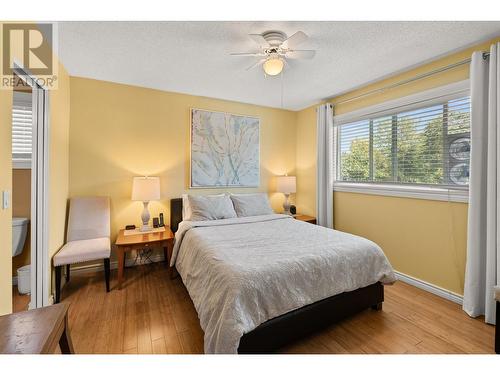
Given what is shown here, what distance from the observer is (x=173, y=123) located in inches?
130

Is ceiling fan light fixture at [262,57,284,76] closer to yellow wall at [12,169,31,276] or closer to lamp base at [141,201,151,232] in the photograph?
lamp base at [141,201,151,232]

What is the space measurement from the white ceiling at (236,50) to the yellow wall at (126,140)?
0.21 meters

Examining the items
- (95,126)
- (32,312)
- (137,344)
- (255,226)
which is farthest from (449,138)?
(95,126)

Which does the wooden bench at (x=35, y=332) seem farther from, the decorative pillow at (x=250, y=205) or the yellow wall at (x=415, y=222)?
the yellow wall at (x=415, y=222)

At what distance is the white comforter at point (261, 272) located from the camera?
1401 mm

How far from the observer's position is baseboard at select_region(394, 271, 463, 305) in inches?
88.5

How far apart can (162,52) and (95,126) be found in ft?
4.66

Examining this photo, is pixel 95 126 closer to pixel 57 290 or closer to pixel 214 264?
pixel 57 290

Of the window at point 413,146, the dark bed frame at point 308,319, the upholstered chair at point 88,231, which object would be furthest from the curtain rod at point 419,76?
the upholstered chair at point 88,231

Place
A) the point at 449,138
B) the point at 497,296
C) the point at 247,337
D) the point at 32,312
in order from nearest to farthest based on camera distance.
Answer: the point at 32,312 → the point at 247,337 → the point at 497,296 → the point at 449,138

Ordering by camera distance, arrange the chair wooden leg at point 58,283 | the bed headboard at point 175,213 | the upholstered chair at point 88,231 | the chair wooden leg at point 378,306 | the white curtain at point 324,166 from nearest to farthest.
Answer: the chair wooden leg at point 378,306 < the chair wooden leg at point 58,283 < the upholstered chair at point 88,231 < the bed headboard at point 175,213 < the white curtain at point 324,166

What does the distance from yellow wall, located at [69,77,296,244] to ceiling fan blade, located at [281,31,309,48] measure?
1.84m

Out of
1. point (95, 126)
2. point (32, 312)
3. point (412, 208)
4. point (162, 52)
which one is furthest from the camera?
point (95, 126)

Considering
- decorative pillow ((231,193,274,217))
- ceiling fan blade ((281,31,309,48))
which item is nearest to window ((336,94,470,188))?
decorative pillow ((231,193,274,217))
